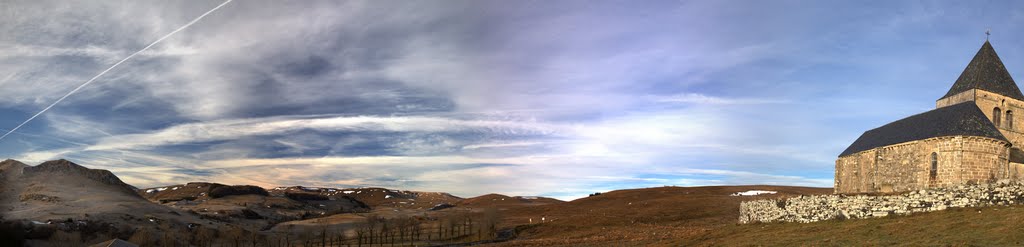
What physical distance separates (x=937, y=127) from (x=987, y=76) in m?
14.4

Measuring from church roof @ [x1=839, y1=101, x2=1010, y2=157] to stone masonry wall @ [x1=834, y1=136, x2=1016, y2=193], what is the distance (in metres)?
0.72

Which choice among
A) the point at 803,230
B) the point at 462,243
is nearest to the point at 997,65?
the point at 803,230

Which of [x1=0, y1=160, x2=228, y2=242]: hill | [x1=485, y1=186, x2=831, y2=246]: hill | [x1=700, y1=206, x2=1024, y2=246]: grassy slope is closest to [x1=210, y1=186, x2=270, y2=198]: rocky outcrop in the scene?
[x1=0, y1=160, x2=228, y2=242]: hill

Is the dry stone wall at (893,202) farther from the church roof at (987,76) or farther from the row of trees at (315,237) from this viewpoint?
the row of trees at (315,237)

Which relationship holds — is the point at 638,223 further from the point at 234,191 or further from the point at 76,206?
the point at 234,191

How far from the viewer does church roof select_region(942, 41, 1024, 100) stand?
52781 mm

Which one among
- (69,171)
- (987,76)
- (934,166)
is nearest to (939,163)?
(934,166)

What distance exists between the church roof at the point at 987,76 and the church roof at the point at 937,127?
686 cm

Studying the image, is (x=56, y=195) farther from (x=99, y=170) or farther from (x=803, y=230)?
(x=803, y=230)

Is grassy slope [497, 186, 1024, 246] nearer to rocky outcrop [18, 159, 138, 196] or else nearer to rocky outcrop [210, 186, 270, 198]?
rocky outcrop [18, 159, 138, 196]

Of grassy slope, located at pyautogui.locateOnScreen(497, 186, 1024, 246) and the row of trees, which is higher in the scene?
grassy slope, located at pyautogui.locateOnScreen(497, 186, 1024, 246)

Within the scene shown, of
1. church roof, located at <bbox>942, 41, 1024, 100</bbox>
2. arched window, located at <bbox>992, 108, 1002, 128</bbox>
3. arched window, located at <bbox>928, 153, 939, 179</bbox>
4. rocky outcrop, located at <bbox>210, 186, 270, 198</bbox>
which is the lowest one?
rocky outcrop, located at <bbox>210, 186, 270, 198</bbox>

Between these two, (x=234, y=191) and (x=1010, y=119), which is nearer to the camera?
(x=1010, y=119)

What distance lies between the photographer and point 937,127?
4547cm
